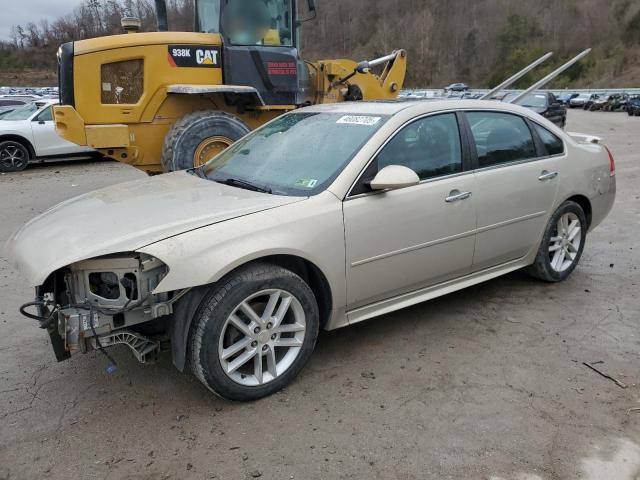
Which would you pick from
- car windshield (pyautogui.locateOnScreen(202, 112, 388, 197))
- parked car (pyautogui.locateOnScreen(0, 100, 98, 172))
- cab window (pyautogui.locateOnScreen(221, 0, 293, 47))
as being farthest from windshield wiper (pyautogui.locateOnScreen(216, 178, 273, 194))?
parked car (pyautogui.locateOnScreen(0, 100, 98, 172))

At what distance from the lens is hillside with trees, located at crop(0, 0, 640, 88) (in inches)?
2945

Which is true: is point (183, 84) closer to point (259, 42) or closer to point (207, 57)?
point (207, 57)

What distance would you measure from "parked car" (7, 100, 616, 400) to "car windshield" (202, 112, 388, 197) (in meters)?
0.01

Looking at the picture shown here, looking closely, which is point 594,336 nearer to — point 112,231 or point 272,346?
point 272,346

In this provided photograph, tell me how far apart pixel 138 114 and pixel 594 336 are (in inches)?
239

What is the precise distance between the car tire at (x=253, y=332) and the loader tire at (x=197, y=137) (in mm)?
4233

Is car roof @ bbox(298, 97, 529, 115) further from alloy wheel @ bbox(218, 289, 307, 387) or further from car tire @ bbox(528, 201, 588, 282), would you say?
alloy wheel @ bbox(218, 289, 307, 387)

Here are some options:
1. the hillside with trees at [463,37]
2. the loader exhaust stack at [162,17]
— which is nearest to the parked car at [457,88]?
the hillside with trees at [463,37]

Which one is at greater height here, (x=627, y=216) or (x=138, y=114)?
(x=138, y=114)

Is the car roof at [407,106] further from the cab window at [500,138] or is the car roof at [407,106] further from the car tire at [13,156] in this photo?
the car tire at [13,156]

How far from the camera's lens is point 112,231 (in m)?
2.93

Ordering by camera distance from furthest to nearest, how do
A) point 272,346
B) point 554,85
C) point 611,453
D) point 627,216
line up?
1. point 554,85
2. point 627,216
3. point 272,346
4. point 611,453

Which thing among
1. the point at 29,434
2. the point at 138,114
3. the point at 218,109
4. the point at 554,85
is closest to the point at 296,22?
the point at 218,109

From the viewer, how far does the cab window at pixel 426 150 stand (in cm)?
359
